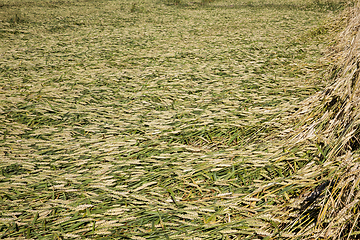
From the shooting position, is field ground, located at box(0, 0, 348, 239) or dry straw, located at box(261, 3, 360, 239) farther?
field ground, located at box(0, 0, 348, 239)

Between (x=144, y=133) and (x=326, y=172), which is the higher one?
(x=326, y=172)

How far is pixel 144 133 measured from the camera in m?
2.68

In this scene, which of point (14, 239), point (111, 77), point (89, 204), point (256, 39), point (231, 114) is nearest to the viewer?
point (14, 239)

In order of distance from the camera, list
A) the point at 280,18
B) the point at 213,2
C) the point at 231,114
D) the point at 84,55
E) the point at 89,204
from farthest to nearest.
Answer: the point at 213,2 → the point at 280,18 → the point at 84,55 → the point at 231,114 → the point at 89,204

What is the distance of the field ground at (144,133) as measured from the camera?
1.74 m

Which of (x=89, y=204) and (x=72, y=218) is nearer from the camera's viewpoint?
(x=72, y=218)

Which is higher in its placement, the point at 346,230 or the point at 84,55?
the point at 84,55

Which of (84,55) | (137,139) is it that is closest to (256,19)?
(84,55)

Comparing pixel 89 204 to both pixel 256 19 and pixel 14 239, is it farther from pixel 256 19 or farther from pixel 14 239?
pixel 256 19

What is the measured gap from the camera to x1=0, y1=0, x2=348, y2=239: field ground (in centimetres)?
174

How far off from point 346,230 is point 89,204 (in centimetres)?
175

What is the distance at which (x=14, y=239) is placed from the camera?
1.62 metres

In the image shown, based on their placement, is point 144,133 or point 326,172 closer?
point 326,172

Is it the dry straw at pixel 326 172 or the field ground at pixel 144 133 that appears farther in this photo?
the field ground at pixel 144 133
